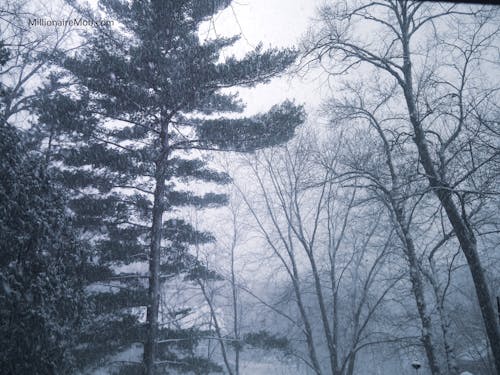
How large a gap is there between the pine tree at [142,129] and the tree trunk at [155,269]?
3cm

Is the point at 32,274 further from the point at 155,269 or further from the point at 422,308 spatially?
the point at 422,308

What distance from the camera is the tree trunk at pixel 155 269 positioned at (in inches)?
333

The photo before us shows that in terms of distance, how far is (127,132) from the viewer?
10539 millimetres

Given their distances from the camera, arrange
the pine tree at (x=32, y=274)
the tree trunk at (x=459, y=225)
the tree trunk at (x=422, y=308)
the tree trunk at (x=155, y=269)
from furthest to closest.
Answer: the tree trunk at (x=422, y=308) < the tree trunk at (x=155, y=269) < the tree trunk at (x=459, y=225) < the pine tree at (x=32, y=274)

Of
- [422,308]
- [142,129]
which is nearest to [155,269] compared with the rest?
[142,129]

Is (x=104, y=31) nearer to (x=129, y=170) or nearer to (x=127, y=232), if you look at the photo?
(x=129, y=170)

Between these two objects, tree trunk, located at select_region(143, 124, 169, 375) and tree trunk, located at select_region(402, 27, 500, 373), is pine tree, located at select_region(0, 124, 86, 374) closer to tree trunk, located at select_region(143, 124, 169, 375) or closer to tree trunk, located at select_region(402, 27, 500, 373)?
tree trunk, located at select_region(143, 124, 169, 375)

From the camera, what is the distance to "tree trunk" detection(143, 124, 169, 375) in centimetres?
845

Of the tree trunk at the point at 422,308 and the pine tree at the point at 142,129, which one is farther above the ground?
the pine tree at the point at 142,129

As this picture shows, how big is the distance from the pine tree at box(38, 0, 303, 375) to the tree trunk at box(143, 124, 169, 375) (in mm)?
28

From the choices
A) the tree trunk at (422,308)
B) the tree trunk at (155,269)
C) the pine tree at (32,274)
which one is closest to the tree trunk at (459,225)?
the tree trunk at (422,308)

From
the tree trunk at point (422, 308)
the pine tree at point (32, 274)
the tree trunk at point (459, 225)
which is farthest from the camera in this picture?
the tree trunk at point (422, 308)

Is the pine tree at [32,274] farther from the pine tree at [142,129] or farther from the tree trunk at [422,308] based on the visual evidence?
the tree trunk at [422,308]

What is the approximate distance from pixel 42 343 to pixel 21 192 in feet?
6.88
